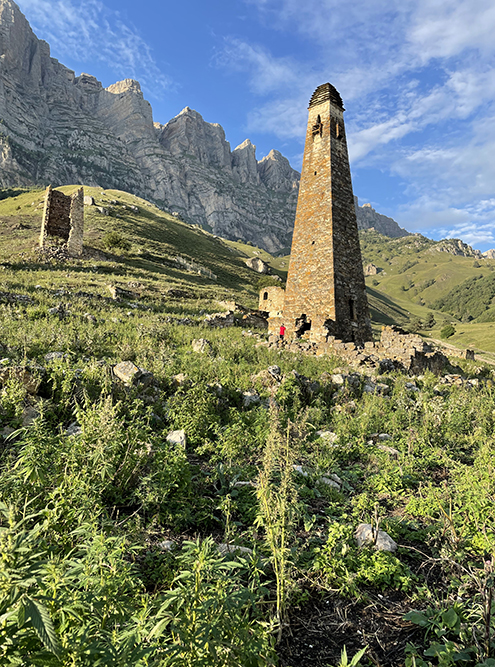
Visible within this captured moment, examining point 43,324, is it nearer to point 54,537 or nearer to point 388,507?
point 54,537

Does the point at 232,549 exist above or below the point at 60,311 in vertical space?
below

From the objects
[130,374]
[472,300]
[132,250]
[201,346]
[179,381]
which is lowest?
[179,381]

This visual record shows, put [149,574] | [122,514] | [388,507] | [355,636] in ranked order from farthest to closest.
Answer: [388,507]
[122,514]
[149,574]
[355,636]

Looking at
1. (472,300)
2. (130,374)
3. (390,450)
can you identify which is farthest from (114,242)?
(472,300)

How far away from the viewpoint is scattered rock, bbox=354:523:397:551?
354cm

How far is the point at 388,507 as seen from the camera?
4.57 metres

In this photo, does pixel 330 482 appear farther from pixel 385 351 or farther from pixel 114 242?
pixel 114 242

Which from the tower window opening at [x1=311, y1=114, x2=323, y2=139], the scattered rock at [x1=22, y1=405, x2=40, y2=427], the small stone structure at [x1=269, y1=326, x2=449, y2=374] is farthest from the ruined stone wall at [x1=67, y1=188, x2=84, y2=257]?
the scattered rock at [x1=22, y1=405, x2=40, y2=427]

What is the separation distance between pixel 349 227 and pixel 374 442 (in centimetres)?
1252

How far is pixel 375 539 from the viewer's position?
141 inches

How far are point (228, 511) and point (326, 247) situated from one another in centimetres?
1402

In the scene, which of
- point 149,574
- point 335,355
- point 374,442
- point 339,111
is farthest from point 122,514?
point 339,111

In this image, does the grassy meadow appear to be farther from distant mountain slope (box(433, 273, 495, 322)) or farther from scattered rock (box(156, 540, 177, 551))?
distant mountain slope (box(433, 273, 495, 322))

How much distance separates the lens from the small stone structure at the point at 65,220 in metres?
30.2
